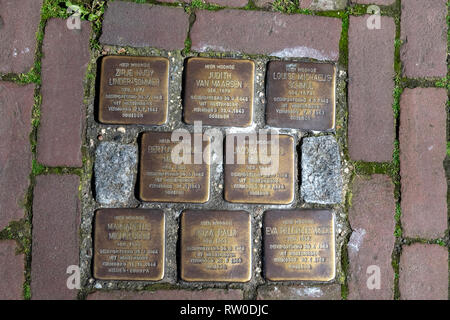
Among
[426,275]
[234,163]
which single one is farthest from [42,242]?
[426,275]

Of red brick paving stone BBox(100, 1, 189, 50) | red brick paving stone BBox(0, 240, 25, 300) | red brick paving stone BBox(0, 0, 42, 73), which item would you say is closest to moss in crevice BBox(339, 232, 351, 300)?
red brick paving stone BBox(100, 1, 189, 50)

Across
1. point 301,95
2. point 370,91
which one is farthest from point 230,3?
point 370,91

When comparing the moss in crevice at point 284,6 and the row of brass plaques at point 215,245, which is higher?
the moss in crevice at point 284,6

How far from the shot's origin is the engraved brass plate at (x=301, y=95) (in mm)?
1978

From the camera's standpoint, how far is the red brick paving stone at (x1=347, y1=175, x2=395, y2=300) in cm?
199

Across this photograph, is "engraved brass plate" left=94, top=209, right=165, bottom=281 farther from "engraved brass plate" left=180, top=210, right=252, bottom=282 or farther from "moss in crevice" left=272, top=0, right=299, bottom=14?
"moss in crevice" left=272, top=0, right=299, bottom=14

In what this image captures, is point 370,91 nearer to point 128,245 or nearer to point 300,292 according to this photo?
point 300,292

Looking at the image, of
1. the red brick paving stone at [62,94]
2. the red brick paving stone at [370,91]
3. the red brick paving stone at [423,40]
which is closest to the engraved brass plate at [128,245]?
the red brick paving stone at [62,94]

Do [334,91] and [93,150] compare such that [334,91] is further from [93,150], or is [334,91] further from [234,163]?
[93,150]

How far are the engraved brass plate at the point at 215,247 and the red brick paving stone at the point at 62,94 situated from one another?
0.73m

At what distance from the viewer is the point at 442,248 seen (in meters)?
2.01

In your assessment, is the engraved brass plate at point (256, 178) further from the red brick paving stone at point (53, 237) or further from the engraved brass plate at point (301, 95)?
the red brick paving stone at point (53, 237)

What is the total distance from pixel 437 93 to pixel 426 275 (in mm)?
1052

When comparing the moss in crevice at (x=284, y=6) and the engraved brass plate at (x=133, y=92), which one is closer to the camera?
the engraved brass plate at (x=133, y=92)
